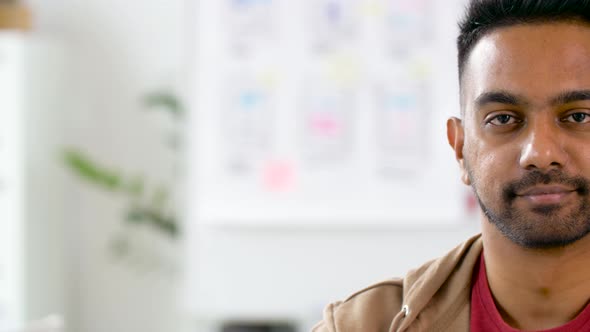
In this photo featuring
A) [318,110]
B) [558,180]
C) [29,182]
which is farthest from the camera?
[29,182]

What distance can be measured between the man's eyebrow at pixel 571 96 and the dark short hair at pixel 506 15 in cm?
10

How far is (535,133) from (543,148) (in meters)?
0.03

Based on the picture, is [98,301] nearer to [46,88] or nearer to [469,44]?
[46,88]

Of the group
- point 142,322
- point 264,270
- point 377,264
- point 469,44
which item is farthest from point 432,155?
point 469,44

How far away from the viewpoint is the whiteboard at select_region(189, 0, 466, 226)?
360 centimetres

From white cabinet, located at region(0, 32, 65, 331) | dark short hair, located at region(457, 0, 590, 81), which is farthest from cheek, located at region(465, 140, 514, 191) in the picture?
white cabinet, located at region(0, 32, 65, 331)

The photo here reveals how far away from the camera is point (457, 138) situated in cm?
147

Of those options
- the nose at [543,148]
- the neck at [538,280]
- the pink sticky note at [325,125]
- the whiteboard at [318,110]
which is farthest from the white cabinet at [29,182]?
the nose at [543,148]

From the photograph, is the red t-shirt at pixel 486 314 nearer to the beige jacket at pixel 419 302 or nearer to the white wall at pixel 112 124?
the beige jacket at pixel 419 302

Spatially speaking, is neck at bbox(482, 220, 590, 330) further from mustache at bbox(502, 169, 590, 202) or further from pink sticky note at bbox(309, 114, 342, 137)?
pink sticky note at bbox(309, 114, 342, 137)

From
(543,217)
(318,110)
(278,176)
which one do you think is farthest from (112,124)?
(543,217)

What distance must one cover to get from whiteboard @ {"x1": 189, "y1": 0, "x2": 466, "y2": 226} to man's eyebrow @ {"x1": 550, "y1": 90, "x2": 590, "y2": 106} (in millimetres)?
2318

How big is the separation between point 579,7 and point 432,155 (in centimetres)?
230

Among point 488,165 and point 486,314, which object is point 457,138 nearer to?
point 488,165
